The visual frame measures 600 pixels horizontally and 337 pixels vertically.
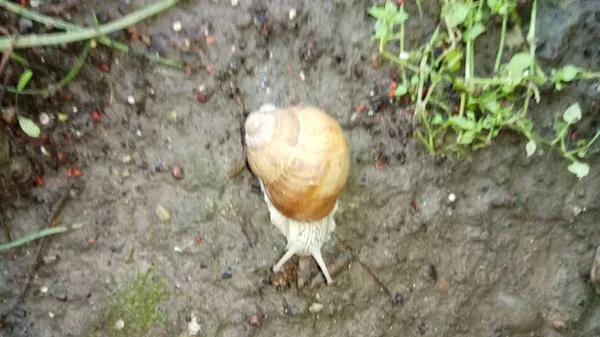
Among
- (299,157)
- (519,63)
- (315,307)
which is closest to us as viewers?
(299,157)

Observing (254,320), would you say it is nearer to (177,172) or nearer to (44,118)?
(177,172)

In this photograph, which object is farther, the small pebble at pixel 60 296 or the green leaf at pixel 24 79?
the small pebble at pixel 60 296

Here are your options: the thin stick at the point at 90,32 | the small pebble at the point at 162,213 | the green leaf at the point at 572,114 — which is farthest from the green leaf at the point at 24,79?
the green leaf at the point at 572,114

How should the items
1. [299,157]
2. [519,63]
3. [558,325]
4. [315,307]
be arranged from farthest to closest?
1. [558,325]
2. [315,307]
3. [519,63]
4. [299,157]

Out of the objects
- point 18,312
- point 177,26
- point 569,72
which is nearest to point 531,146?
point 569,72

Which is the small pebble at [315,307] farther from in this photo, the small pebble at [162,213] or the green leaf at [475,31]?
the green leaf at [475,31]
